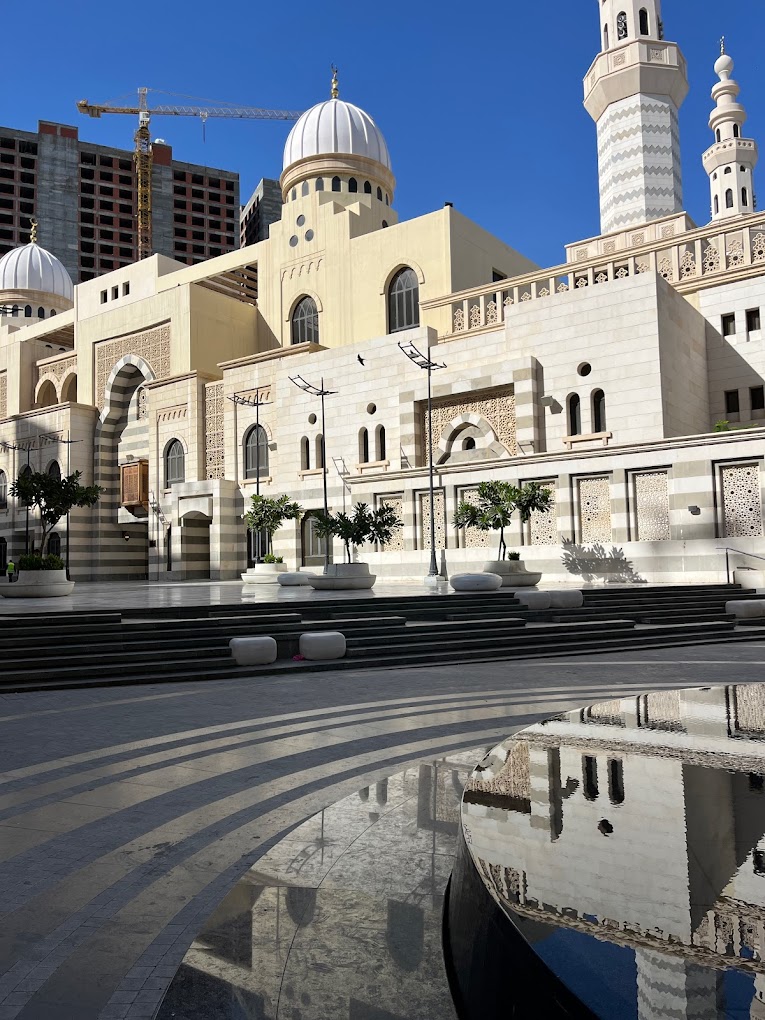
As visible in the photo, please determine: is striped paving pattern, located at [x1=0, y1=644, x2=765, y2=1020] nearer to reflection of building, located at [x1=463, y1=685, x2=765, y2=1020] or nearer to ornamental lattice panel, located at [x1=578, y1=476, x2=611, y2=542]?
reflection of building, located at [x1=463, y1=685, x2=765, y2=1020]

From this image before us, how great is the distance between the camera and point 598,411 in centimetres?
2455

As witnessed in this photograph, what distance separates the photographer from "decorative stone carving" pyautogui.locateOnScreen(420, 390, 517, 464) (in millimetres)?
26273

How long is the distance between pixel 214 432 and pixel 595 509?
63.3 feet

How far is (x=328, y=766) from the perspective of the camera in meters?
5.33

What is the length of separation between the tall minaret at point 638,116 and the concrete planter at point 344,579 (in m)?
16.2

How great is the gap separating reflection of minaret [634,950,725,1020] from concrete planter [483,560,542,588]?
60.4ft

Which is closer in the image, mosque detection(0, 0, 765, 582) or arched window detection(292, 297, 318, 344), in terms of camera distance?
mosque detection(0, 0, 765, 582)

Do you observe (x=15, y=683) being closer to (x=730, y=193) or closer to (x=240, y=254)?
(x=240, y=254)

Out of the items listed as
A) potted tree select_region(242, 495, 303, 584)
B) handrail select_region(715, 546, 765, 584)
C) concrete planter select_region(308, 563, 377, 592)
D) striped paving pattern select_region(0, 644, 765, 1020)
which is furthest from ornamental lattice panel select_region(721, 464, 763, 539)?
potted tree select_region(242, 495, 303, 584)

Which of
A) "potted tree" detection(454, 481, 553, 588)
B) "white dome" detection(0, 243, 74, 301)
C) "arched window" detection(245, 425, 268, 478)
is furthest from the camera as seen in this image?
"white dome" detection(0, 243, 74, 301)

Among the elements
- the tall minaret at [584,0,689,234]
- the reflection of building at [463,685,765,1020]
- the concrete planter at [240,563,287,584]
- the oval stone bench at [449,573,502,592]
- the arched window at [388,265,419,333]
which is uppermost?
the tall minaret at [584,0,689,234]

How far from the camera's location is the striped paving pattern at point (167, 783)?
2693mm

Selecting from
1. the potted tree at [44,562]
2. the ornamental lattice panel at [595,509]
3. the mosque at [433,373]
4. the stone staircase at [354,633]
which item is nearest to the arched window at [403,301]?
the mosque at [433,373]

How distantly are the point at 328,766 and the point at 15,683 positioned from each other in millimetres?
5024
